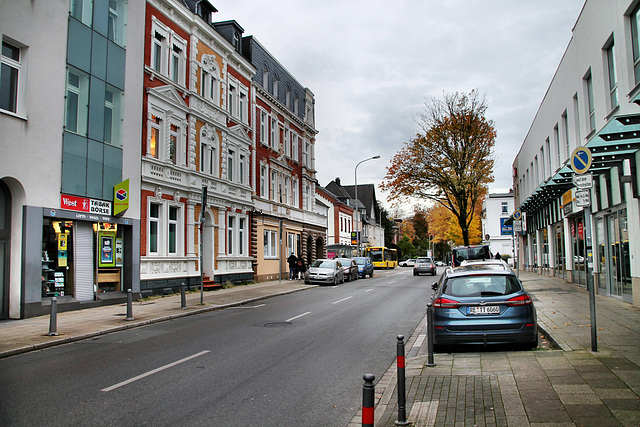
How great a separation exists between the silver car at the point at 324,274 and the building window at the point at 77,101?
15971 mm

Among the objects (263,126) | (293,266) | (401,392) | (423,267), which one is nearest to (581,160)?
(401,392)

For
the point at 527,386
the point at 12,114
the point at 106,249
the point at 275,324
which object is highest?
the point at 12,114

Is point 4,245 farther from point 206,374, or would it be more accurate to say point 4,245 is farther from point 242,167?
point 242,167

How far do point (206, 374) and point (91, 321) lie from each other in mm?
7258

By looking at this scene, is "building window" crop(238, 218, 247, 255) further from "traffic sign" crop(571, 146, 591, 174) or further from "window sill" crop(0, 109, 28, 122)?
"traffic sign" crop(571, 146, 591, 174)

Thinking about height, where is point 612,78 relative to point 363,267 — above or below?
above

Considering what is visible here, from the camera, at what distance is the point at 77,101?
16.4 m

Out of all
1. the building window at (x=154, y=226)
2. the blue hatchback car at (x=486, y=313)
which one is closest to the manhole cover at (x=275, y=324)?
the blue hatchback car at (x=486, y=313)

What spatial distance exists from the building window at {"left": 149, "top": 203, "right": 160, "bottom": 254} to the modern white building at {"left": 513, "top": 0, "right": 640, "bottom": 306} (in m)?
15.3

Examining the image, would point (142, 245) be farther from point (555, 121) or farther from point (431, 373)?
Result: point (555, 121)

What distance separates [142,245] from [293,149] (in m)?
20.1

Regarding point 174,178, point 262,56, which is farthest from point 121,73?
point 262,56

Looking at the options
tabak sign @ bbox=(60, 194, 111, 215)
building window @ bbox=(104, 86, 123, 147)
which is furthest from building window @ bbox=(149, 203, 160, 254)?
building window @ bbox=(104, 86, 123, 147)

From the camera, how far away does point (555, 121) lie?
926 inches
